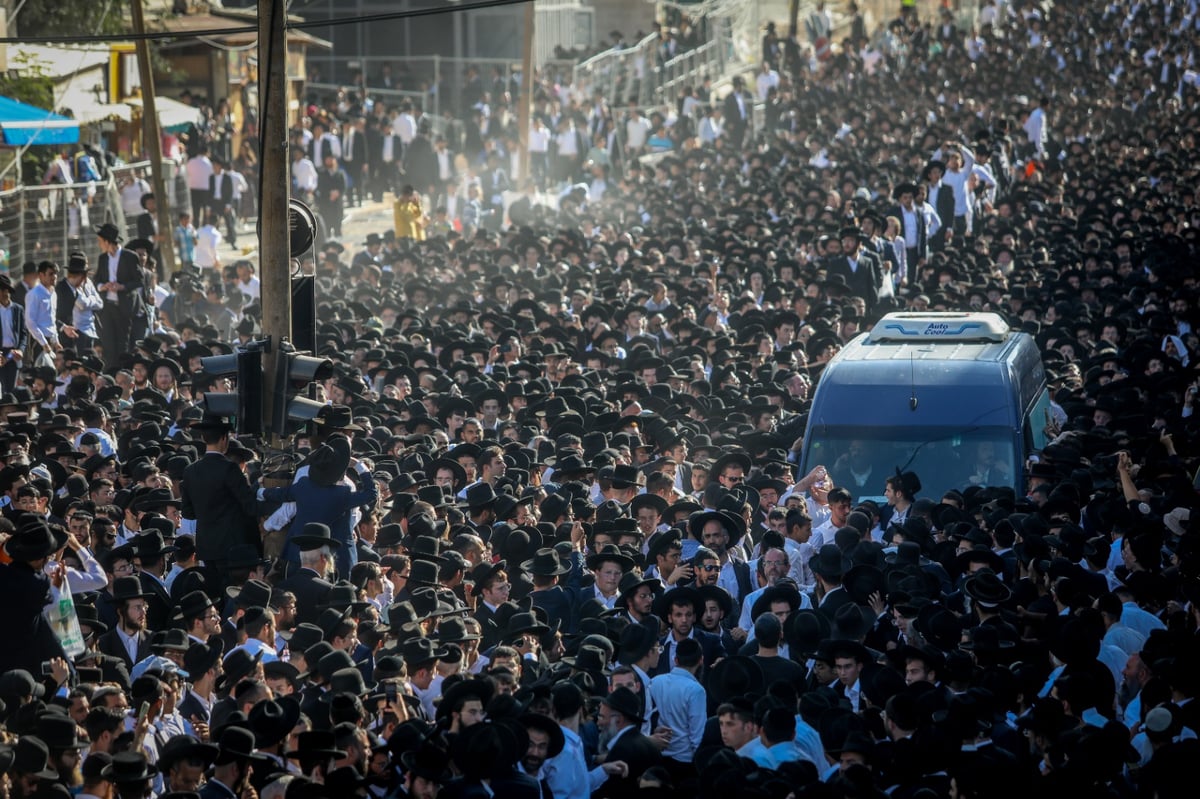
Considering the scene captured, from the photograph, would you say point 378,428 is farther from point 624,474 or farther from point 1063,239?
point 1063,239

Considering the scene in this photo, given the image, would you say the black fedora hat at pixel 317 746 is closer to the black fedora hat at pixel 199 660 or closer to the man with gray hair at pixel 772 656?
the black fedora hat at pixel 199 660

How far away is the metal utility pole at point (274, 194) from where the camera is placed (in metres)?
13.2

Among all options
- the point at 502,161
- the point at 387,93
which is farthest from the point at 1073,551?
the point at 387,93

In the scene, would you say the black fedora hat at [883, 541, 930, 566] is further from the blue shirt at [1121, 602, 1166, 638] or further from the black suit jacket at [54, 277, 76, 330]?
the black suit jacket at [54, 277, 76, 330]

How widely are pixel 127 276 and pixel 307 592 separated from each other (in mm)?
10192

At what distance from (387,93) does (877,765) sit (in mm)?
33319

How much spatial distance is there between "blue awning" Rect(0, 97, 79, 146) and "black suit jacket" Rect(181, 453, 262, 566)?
1391 centimetres

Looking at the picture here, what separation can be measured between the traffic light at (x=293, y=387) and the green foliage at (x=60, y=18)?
75.8ft

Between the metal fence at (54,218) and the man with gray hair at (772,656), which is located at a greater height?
the metal fence at (54,218)

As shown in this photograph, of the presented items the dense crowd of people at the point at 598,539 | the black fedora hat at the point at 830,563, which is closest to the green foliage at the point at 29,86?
the dense crowd of people at the point at 598,539

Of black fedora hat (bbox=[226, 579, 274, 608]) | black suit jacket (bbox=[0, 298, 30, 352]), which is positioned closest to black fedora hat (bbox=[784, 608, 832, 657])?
black fedora hat (bbox=[226, 579, 274, 608])

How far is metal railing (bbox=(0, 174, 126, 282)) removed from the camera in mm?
23219

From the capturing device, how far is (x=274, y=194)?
13305 mm

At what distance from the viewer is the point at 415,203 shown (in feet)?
97.3
